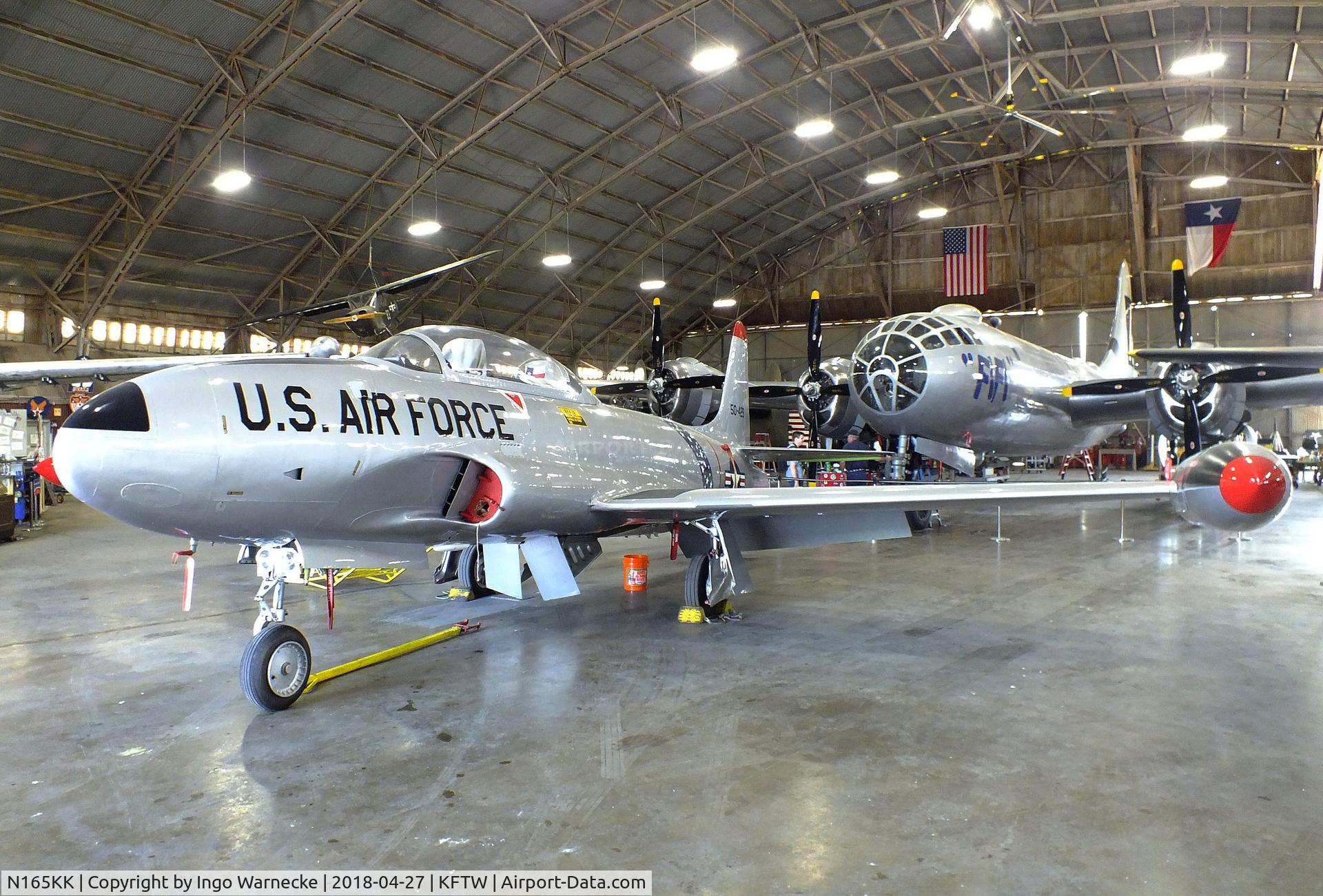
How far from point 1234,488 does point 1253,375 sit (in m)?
11.0

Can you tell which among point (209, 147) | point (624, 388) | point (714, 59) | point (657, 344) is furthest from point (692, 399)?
point (209, 147)

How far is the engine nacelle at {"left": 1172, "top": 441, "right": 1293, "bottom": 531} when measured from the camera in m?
5.14

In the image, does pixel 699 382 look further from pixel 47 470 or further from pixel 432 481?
pixel 47 470

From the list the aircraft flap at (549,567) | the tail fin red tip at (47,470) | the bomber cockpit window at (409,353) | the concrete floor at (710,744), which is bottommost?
the concrete floor at (710,744)

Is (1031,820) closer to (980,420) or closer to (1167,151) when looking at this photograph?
(980,420)

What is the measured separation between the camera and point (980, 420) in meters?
15.2

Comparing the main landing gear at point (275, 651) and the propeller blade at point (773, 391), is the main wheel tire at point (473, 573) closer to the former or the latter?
the main landing gear at point (275, 651)

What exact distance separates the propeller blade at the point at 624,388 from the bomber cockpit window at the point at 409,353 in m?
14.1

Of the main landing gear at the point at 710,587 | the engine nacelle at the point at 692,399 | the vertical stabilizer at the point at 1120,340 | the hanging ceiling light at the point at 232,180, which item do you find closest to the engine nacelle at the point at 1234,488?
the main landing gear at the point at 710,587

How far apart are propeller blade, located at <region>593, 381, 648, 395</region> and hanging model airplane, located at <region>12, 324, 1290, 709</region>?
12.0 m

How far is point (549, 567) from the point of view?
6973 mm

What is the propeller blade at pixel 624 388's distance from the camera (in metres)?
20.6

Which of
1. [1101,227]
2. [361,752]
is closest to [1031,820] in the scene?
[361,752]

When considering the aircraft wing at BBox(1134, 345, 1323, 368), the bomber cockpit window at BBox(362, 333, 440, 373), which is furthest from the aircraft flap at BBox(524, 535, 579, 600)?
the aircraft wing at BBox(1134, 345, 1323, 368)
